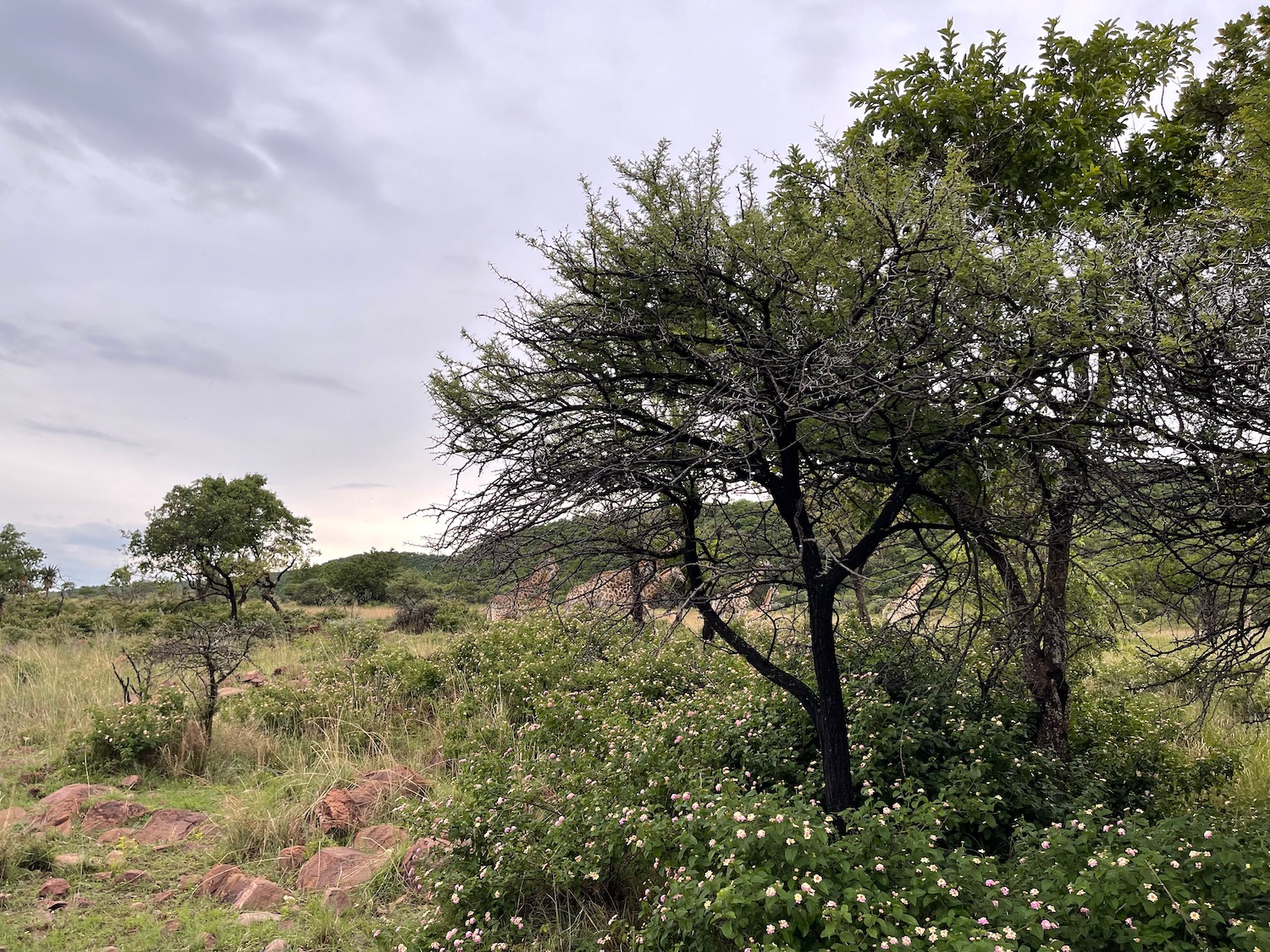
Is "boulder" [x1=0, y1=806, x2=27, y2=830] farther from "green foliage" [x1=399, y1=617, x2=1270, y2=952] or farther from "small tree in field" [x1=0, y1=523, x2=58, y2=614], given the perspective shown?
"small tree in field" [x1=0, y1=523, x2=58, y2=614]

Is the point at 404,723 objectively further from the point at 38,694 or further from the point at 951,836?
the point at 951,836

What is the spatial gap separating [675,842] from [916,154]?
5835 millimetres

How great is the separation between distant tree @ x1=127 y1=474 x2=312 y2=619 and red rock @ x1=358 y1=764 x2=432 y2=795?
18206mm

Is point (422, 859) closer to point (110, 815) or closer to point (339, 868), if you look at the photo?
point (339, 868)

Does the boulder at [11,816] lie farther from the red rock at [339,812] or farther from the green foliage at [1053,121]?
the green foliage at [1053,121]

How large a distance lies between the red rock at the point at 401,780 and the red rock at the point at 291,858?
122 centimetres

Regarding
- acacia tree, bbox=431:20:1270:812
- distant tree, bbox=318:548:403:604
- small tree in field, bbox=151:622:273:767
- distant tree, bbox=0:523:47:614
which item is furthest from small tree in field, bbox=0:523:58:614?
acacia tree, bbox=431:20:1270:812

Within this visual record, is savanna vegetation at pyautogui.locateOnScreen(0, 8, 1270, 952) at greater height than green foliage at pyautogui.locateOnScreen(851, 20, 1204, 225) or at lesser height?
lesser

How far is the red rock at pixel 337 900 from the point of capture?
4.97 metres

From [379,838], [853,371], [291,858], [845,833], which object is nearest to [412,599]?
[379,838]

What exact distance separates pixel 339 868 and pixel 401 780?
173cm

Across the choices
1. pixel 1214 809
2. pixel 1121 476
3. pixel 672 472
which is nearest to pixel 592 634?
pixel 672 472

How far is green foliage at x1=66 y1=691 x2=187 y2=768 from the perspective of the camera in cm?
821

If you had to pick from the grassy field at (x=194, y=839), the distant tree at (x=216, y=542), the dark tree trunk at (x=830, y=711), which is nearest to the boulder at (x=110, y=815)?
the grassy field at (x=194, y=839)
